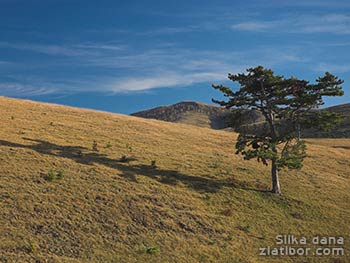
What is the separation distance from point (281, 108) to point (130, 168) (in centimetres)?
1619

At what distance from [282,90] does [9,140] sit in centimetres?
2759

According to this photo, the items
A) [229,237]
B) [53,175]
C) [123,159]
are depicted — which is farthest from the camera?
[123,159]

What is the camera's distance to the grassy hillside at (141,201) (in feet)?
73.1

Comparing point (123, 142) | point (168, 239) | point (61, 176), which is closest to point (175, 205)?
point (168, 239)

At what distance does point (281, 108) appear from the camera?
125 feet

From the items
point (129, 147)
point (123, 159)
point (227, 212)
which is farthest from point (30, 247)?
point (129, 147)

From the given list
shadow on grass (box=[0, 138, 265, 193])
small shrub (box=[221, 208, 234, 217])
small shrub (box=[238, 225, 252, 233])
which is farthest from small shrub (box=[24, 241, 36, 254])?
small shrub (box=[221, 208, 234, 217])

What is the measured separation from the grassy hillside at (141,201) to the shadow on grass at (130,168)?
0.12m

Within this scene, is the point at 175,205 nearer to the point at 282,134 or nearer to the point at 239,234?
the point at 239,234

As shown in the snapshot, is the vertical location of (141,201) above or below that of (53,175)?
below

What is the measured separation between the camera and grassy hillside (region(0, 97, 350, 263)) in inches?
877

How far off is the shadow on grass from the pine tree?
13.3 feet

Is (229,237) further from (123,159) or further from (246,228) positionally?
(123,159)

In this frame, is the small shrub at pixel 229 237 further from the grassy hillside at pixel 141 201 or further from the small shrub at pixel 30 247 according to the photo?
the small shrub at pixel 30 247
